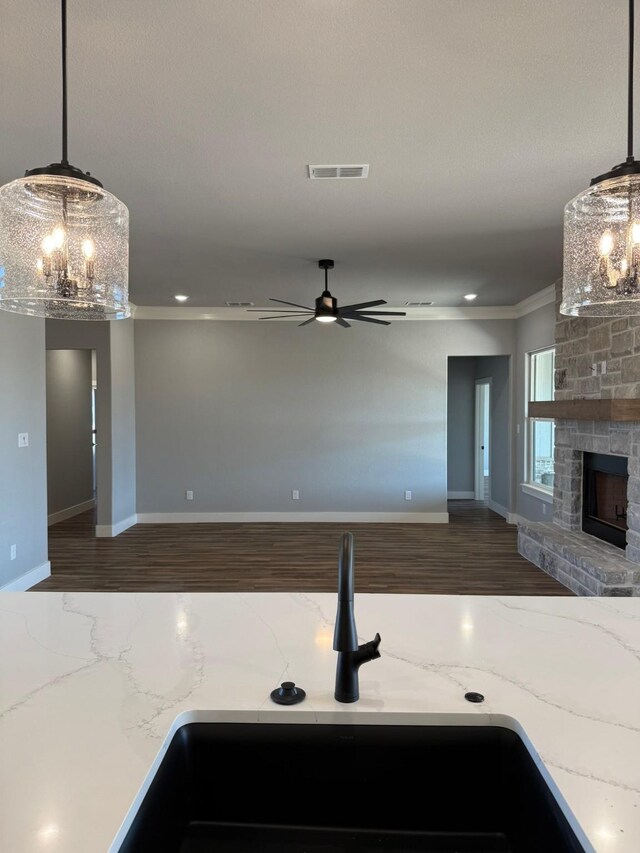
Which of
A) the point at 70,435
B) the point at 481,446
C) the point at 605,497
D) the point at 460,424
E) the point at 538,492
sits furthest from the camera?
the point at 460,424

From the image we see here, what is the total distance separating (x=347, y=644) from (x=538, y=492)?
5.68 m

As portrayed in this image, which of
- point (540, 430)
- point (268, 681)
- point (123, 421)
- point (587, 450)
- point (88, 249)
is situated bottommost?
point (268, 681)

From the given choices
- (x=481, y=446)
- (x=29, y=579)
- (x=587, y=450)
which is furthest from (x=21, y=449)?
(x=481, y=446)

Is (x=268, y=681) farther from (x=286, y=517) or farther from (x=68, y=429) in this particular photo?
(x=68, y=429)

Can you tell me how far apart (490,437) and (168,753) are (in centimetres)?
741

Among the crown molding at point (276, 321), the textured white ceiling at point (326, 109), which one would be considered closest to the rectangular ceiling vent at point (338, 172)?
the textured white ceiling at point (326, 109)

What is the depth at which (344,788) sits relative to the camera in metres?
1.04

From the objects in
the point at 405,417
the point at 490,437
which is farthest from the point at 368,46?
the point at 490,437

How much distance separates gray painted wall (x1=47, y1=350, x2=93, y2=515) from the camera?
7.04 metres

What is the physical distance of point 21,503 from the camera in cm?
422

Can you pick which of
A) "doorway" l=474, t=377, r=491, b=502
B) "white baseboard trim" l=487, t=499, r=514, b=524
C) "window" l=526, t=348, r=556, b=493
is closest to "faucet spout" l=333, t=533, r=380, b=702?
"window" l=526, t=348, r=556, b=493

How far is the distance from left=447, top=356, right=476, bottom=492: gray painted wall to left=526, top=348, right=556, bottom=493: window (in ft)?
6.79

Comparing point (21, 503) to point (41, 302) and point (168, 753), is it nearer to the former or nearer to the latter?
point (41, 302)

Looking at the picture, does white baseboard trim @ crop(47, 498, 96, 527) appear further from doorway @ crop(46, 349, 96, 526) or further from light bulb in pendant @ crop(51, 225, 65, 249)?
light bulb in pendant @ crop(51, 225, 65, 249)
